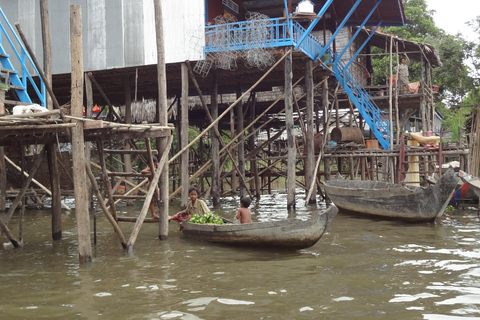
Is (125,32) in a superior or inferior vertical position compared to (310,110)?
superior

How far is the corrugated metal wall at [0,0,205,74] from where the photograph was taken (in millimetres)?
12320

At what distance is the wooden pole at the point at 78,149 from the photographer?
6.86 meters

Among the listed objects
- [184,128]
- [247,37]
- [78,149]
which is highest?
[247,37]

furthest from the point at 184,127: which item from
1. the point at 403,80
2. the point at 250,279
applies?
the point at 403,80

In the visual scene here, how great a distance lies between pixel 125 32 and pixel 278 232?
7.28m

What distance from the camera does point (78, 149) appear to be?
6.86 m

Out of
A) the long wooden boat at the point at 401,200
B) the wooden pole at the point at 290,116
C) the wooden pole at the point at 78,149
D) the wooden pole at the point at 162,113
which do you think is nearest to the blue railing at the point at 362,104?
the long wooden boat at the point at 401,200

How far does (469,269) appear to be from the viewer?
672cm

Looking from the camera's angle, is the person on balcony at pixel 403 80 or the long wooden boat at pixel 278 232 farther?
the person on balcony at pixel 403 80

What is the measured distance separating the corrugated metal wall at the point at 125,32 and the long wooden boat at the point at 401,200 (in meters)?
4.95

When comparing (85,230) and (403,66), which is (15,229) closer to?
(85,230)

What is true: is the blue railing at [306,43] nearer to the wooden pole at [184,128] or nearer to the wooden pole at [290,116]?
the wooden pole at [290,116]

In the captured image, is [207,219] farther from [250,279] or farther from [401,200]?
[401,200]

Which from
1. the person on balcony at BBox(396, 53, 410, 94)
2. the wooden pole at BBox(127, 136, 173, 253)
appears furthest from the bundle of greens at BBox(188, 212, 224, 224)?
the person on balcony at BBox(396, 53, 410, 94)
